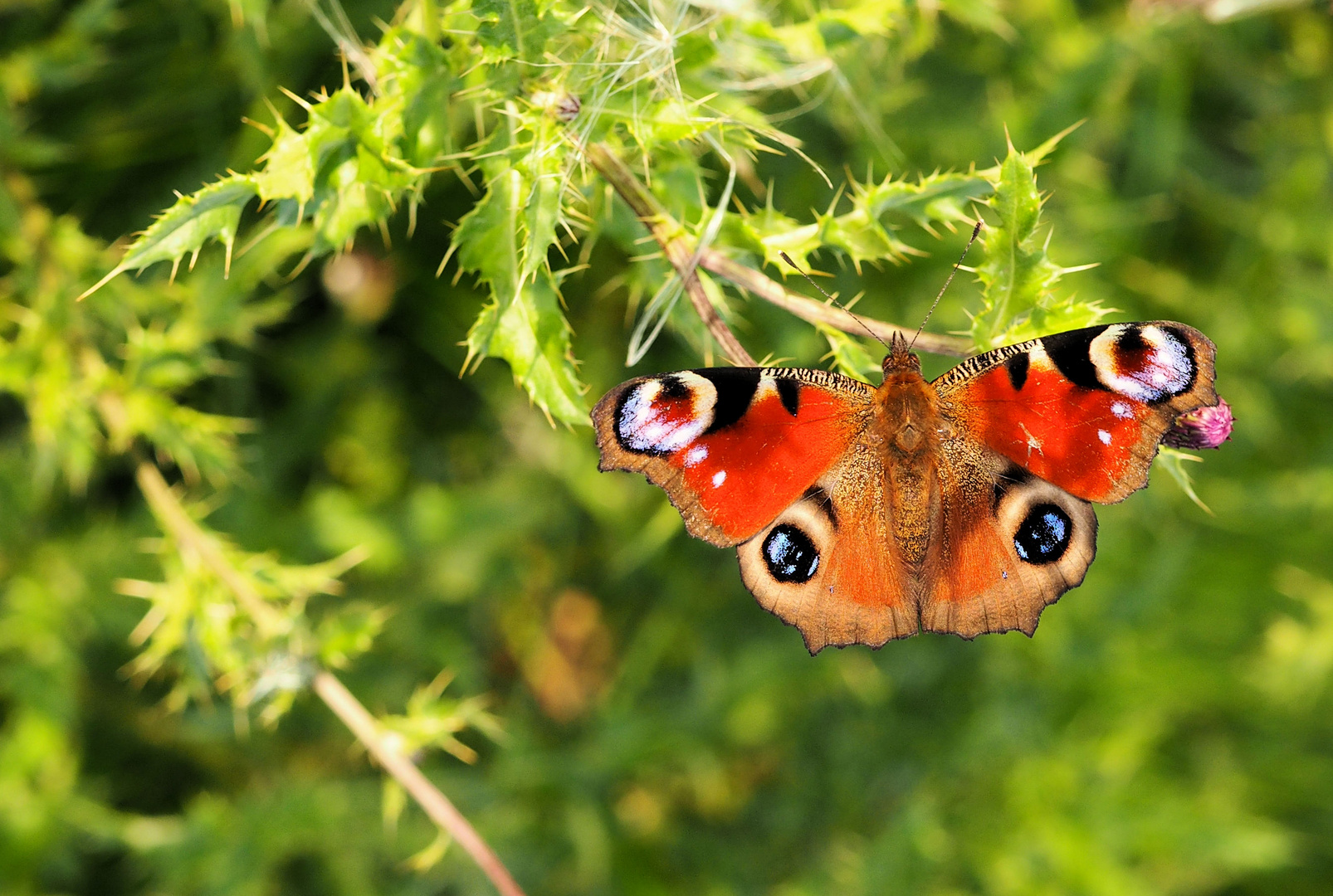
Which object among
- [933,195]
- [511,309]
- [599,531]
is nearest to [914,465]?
[933,195]

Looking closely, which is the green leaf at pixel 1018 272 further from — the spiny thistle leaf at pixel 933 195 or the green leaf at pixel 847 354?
the green leaf at pixel 847 354

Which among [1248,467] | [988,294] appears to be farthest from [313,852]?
[1248,467]

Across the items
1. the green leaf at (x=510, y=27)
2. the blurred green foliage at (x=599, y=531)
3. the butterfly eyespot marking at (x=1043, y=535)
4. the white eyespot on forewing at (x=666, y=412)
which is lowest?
the blurred green foliage at (x=599, y=531)

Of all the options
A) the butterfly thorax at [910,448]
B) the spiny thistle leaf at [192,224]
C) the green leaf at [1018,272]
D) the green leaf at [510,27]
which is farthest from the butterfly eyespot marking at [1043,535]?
the spiny thistle leaf at [192,224]

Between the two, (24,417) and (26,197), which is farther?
(24,417)

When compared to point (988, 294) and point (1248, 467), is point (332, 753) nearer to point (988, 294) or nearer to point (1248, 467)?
point (988, 294)

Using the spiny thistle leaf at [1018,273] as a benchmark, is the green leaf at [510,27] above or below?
above
